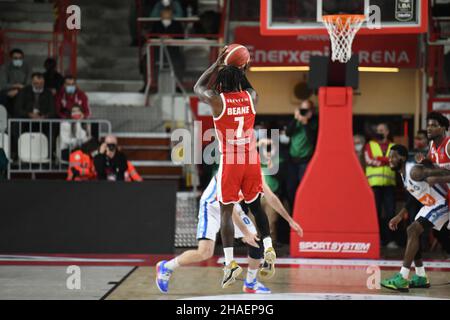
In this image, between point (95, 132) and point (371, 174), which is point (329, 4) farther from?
point (95, 132)

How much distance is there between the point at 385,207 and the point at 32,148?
560 cm

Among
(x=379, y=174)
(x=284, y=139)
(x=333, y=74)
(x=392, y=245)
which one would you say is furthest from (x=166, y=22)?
(x=392, y=245)

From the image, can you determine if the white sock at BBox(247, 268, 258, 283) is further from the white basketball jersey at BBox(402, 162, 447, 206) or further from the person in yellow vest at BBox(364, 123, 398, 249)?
the person in yellow vest at BBox(364, 123, 398, 249)

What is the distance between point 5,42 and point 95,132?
14.7 ft

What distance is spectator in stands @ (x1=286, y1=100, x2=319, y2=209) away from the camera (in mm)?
13492

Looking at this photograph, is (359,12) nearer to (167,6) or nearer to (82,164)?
(82,164)

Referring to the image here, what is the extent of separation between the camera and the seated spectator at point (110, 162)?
43.8 feet

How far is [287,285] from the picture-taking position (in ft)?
31.9

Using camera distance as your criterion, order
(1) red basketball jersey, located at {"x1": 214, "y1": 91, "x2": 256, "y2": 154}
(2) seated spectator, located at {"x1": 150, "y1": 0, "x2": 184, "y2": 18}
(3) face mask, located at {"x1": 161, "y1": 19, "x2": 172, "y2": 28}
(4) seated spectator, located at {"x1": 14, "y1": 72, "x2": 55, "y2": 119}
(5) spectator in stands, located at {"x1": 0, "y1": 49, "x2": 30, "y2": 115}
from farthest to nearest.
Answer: (2) seated spectator, located at {"x1": 150, "y1": 0, "x2": 184, "y2": 18}
(3) face mask, located at {"x1": 161, "y1": 19, "x2": 172, "y2": 28}
(5) spectator in stands, located at {"x1": 0, "y1": 49, "x2": 30, "y2": 115}
(4) seated spectator, located at {"x1": 14, "y1": 72, "x2": 55, "y2": 119}
(1) red basketball jersey, located at {"x1": 214, "y1": 91, "x2": 256, "y2": 154}

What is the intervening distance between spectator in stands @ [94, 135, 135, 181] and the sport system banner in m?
5.70

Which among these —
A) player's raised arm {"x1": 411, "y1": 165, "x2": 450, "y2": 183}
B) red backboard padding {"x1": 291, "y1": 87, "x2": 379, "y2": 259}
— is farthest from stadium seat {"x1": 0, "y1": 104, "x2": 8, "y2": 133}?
player's raised arm {"x1": 411, "y1": 165, "x2": 450, "y2": 183}

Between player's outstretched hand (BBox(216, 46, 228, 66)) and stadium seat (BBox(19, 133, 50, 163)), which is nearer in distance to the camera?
player's outstretched hand (BBox(216, 46, 228, 66))

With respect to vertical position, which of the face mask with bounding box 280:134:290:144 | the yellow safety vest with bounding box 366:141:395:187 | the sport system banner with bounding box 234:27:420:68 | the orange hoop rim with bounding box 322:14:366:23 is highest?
the orange hoop rim with bounding box 322:14:366:23

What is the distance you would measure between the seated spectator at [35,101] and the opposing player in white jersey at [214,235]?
20.9 ft
